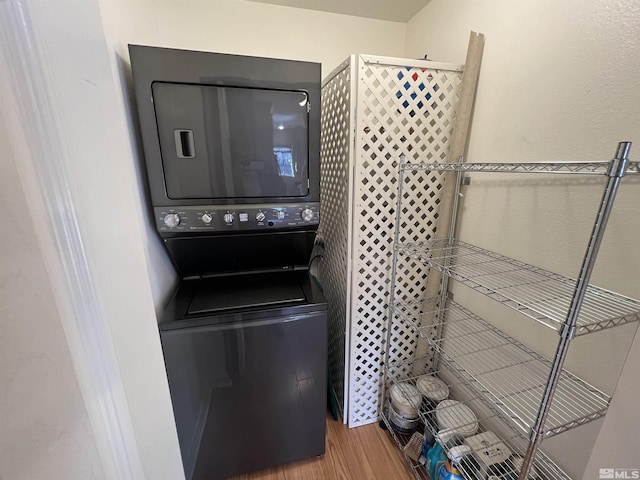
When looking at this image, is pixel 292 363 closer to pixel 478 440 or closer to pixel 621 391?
pixel 478 440

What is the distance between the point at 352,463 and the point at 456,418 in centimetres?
60

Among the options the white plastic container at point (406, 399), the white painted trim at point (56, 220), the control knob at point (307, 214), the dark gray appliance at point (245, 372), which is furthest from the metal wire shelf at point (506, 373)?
the white painted trim at point (56, 220)

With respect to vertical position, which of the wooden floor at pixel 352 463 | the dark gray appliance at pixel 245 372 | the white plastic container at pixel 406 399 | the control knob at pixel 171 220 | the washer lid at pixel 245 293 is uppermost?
the control knob at pixel 171 220

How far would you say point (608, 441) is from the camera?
0.81 m

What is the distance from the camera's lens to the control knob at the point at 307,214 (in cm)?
129

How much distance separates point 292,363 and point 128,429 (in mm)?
659

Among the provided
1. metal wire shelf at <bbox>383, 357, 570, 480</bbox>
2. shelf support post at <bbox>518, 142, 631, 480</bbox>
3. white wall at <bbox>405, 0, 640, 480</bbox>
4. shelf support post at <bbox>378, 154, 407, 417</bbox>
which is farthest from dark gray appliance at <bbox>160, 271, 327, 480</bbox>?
white wall at <bbox>405, 0, 640, 480</bbox>

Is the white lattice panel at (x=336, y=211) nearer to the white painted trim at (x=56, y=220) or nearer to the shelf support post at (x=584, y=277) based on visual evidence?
the shelf support post at (x=584, y=277)

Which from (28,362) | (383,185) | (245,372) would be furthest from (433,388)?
(28,362)

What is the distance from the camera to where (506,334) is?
1322 mm

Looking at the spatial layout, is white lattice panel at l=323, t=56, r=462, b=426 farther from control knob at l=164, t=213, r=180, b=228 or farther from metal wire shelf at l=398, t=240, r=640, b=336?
control knob at l=164, t=213, r=180, b=228

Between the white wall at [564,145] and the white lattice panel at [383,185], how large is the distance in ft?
0.66

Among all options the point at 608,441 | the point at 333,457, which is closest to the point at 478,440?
the point at 608,441

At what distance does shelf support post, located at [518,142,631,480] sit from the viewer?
0.63 m
